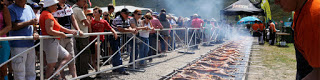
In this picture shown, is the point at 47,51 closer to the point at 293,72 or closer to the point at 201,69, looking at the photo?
the point at 201,69

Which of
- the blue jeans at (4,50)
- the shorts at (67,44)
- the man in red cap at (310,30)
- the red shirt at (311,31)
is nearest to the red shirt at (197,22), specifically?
the shorts at (67,44)

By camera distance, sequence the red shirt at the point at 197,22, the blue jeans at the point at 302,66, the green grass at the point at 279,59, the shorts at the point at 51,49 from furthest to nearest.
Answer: the red shirt at the point at 197,22 → the green grass at the point at 279,59 → the shorts at the point at 51,49 → the blue jeans at the point at 302,66

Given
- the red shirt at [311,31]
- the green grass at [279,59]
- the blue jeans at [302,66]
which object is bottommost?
the green grass at [279,59]

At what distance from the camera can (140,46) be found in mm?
6172

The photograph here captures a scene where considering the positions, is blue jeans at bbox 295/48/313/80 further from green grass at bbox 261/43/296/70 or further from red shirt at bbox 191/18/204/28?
red shirt at bbox 191/18/204/28

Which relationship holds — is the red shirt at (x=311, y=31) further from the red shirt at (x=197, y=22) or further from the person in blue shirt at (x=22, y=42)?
the red shirt at (x=197, y=22)

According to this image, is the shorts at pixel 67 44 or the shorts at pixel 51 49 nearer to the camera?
the shorts at pixel 51 49

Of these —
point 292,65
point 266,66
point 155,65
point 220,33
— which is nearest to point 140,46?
point 155,65

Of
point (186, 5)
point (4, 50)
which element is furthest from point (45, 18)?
point (186, 5)

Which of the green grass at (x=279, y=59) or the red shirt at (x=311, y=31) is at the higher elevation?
the red shirt at (x=311, y=31)

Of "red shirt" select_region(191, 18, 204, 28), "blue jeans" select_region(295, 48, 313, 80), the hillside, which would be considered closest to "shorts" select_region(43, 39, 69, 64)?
"blue jeans" select_region(295, 48, 313, 80)

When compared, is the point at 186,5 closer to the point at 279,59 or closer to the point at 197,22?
the point at 197,22

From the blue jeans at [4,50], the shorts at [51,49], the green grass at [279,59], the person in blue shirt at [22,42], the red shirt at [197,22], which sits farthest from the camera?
the red shirt at [197,22]

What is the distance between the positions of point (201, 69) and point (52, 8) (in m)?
3.25
